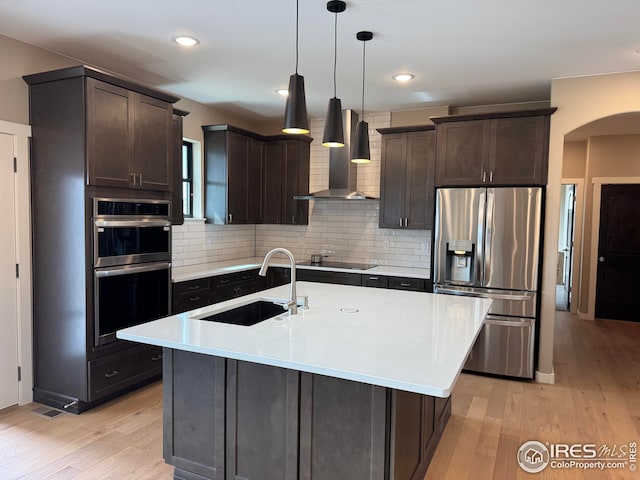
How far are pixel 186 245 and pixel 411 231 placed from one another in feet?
8.41

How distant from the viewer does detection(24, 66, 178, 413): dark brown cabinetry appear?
310 centimetres

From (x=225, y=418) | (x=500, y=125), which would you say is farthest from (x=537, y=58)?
(x=225, y=418)

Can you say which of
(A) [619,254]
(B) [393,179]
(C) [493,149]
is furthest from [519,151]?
(A) [619,254]

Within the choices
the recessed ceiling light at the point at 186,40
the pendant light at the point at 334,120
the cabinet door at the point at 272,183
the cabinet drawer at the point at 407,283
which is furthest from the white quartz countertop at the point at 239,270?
the pendant light at the point at 334,120

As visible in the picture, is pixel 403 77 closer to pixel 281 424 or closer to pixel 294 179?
pixel 294 179

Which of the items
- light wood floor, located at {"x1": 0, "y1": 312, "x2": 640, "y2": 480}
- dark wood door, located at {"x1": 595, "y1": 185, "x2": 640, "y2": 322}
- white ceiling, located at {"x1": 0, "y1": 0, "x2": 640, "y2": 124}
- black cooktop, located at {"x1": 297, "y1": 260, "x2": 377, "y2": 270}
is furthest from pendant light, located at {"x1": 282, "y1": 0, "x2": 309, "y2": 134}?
dark wood door, located at {"x1": 595, "y1": 185, "x2": 640, "y2": 322}

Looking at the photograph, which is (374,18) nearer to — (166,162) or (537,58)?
(537,58)

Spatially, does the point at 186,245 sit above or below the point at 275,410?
above

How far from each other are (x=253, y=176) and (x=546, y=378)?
12.4ft

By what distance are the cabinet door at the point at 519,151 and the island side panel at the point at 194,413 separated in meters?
3.10

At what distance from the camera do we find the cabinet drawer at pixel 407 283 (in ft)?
14.8

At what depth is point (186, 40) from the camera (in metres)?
3.17

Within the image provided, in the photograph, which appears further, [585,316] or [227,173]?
A: [585,316]

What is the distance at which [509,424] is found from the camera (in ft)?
10.5
